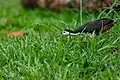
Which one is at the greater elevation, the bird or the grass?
the bird

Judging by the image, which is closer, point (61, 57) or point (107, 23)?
point (61, 57)

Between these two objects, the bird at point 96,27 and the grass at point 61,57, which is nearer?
the grass at point 61,57

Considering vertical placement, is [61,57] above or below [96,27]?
below

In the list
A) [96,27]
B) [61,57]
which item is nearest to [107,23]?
[96,27]

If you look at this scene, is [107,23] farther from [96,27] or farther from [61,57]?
[61,57]

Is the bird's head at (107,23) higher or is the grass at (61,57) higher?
the bird's head at (107,23)

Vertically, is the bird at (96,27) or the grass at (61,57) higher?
the bird at (96,27)

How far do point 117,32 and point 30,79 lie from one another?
137 centimetres

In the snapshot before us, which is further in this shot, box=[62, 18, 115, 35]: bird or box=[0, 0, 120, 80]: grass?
box=[62, 18, 115, 35]: bird

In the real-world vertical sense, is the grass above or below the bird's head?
below

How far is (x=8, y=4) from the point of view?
1045cm

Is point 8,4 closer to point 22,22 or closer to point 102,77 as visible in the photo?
point 22,22

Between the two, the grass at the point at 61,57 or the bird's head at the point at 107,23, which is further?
the bird's head at the point at 107,23

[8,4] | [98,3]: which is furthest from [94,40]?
[8,4]
